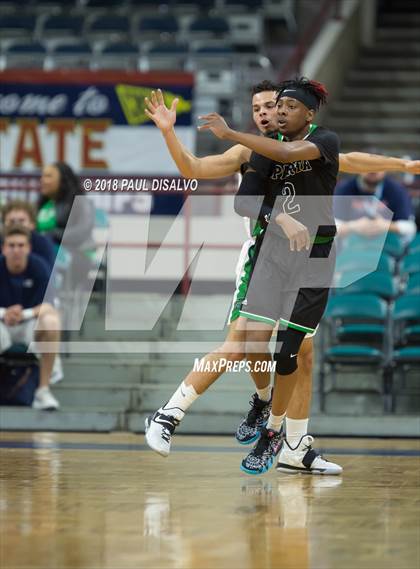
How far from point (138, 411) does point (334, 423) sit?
60.9 inches

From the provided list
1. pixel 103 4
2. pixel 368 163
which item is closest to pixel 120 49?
pixel 103 4

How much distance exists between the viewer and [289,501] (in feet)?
18.7

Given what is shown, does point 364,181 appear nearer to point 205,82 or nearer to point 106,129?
point 106,129

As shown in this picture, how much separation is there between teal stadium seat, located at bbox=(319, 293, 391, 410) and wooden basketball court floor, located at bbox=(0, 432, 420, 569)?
144 centimetres

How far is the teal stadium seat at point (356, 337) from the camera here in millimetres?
9227

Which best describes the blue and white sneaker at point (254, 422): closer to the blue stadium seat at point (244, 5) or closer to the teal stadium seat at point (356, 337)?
the teal stadium seat at point (356, 337)

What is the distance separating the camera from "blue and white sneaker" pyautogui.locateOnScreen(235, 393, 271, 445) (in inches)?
264

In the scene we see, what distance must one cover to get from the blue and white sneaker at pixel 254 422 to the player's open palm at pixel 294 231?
3.67 ft

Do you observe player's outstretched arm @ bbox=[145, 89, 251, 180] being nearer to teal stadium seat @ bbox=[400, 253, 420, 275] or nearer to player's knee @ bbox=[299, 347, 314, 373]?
player's knee @ bbox=[299, 347, 314, 373]

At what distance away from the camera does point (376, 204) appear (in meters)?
10.1

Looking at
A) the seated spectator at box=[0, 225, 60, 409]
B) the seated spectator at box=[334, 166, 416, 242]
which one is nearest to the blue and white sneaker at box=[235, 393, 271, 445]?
the seated spectator at box=[0, 225, 60, 409]

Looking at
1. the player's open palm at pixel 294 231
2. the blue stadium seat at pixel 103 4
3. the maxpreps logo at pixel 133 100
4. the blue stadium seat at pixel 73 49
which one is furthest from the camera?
the blue stadium seat at pixel 103 4

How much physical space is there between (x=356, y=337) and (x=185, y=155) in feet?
12.6

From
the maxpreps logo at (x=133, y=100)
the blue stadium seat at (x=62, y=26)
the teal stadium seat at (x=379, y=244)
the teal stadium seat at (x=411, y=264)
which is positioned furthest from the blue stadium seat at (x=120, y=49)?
the teal stadium seat at (x=411, y=264)
